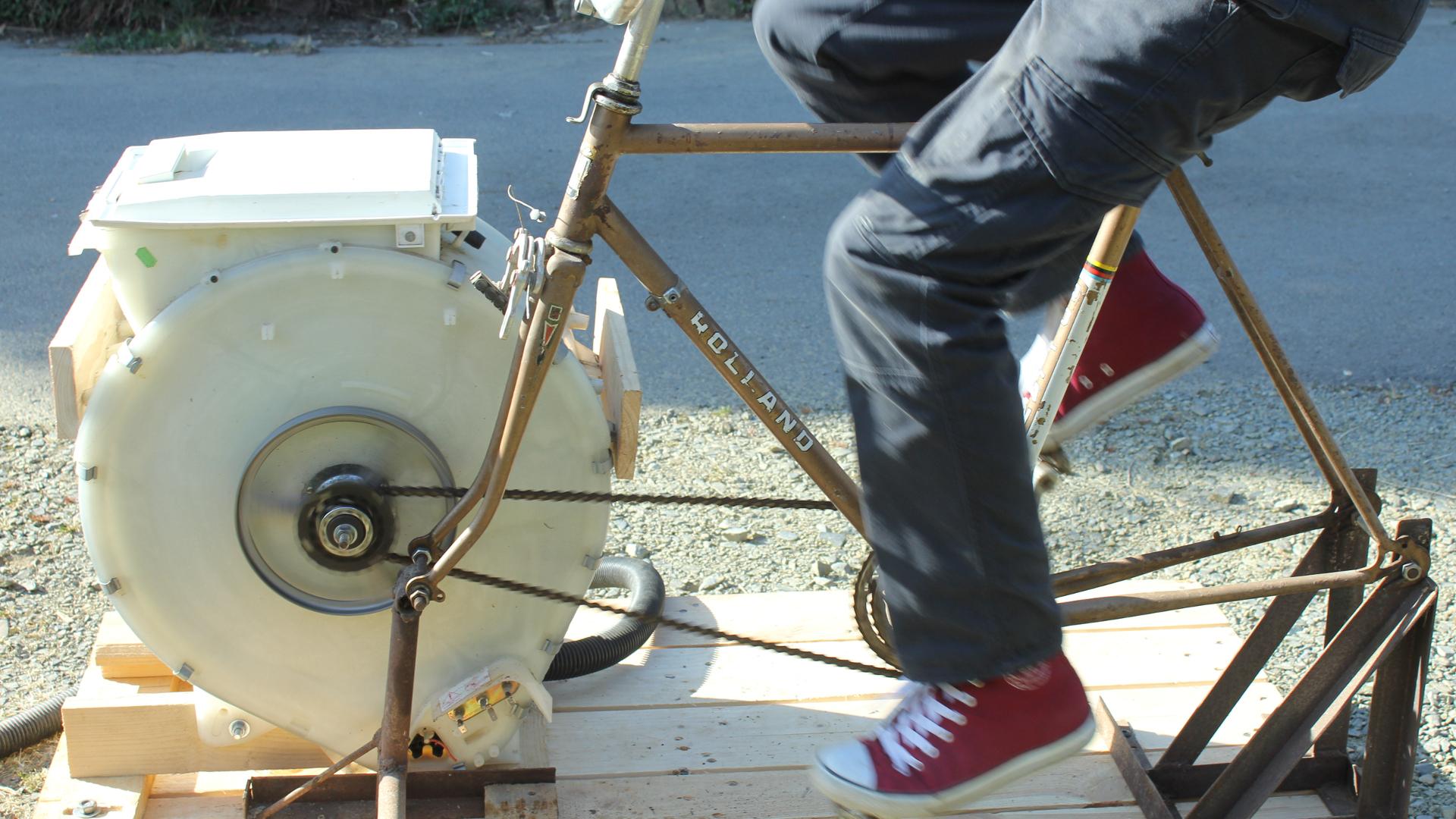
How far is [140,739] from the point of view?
200 centimetres

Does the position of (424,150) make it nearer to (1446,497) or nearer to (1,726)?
(1,726)

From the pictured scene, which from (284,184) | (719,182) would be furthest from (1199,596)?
(719,182)

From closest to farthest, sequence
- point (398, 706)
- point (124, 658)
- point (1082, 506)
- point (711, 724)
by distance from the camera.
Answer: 1. point (398, 706)
2. point (124, 658)
3. point (711, 724)
4. point (1082, 506)

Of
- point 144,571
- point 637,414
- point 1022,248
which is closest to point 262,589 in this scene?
point 144,571

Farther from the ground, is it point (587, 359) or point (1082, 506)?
point (587, 359)

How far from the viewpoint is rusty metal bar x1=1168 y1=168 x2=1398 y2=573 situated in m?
1.88

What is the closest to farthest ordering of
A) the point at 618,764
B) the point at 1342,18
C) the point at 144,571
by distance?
the point at 1342,18 < the point at 144,571 < the point at 618,764

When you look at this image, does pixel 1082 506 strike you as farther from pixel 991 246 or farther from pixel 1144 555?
pixel 991 246

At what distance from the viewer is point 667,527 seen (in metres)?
3.16

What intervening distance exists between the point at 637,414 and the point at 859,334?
58cm

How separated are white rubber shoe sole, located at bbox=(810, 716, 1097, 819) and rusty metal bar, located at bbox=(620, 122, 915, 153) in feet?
2.34

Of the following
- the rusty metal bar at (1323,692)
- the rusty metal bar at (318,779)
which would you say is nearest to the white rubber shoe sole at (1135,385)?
the rusty metal bar at (1323,692)

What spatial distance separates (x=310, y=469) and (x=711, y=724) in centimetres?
81

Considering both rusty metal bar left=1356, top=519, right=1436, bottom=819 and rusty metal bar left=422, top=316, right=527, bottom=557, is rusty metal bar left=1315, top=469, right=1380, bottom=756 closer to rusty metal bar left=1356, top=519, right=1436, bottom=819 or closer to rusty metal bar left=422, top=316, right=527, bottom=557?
→ rusty metal bar left=1356, top=519, right=1436, bottom=819
